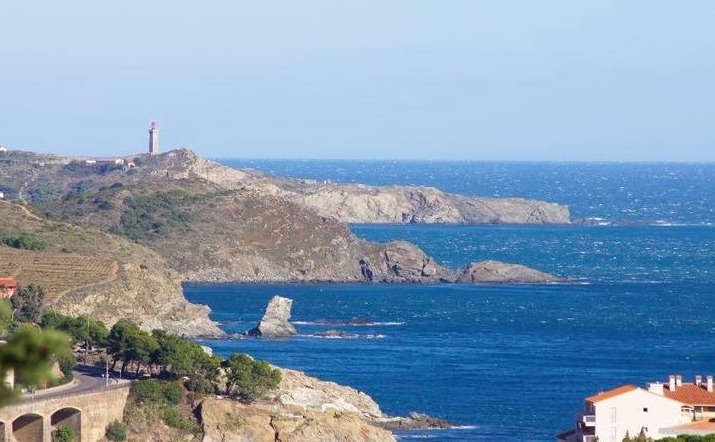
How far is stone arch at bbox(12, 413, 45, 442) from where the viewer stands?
173 feet

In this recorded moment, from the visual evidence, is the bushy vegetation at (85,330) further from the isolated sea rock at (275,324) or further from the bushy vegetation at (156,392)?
the isolated sea rock at (275,324)

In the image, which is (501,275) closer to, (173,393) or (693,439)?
(173,393)

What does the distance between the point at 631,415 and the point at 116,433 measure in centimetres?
2183

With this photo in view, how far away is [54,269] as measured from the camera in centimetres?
9925

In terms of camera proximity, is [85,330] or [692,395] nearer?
[692,395]

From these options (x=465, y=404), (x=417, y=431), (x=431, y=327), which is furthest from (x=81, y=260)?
(x=417, y=431)

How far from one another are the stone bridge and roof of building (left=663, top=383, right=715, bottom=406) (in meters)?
19.4


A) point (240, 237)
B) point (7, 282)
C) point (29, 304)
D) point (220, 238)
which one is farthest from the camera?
point (240, 237)

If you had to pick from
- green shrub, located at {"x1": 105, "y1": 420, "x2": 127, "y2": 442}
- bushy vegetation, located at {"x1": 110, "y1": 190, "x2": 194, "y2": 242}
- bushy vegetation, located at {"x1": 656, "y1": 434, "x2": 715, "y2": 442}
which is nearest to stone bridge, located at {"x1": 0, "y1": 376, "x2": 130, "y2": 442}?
green shrub, located at {"x1": 105, "y1": 420, "x2": 127, "y2": 442}

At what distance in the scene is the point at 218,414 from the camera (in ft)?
194

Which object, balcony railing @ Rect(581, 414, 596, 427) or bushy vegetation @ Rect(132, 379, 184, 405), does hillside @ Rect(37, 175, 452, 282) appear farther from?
balcony railing @ Rect(581, 414, 596, 427)

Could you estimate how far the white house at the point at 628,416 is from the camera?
3984 cm

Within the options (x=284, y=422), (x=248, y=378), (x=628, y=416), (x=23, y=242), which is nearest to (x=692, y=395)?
(x=628, y=416)

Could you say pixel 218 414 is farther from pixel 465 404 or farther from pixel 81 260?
pixel 81 260
